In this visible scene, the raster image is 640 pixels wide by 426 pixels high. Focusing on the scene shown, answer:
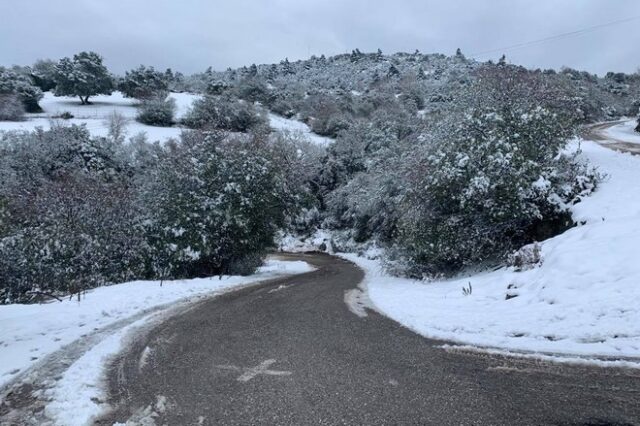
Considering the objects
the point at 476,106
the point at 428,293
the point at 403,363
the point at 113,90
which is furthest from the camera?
the point at 113,90

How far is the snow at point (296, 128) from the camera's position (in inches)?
1736

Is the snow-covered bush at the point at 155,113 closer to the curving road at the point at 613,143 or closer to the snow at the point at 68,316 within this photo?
the snow at the point at 68,316

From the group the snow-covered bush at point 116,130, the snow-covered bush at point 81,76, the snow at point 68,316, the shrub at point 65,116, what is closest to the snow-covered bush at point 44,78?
the snow-covered bush at point 81,76

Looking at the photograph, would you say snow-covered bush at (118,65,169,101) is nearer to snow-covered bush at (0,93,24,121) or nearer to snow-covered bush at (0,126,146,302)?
Result: snow-covered bush at (0,93,24,121)

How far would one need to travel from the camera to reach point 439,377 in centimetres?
568

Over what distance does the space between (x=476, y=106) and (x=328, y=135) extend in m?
32.1

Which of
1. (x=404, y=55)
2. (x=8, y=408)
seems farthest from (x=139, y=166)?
(x=404, y=55)

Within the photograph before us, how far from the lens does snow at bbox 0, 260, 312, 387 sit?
7043mm

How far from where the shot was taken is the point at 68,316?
945cm

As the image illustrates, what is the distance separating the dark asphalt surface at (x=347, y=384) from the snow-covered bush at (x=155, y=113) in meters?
38.6

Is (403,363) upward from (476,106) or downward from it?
downward

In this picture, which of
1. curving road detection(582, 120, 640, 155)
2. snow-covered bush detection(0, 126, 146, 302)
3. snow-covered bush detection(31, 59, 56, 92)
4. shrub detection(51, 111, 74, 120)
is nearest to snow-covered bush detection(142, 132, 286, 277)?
snow-covered bush detection(0, 126, 146, 302)

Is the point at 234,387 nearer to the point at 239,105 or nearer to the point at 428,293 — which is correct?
the point at 428,293

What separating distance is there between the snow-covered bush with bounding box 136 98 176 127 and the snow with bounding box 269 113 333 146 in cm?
995
